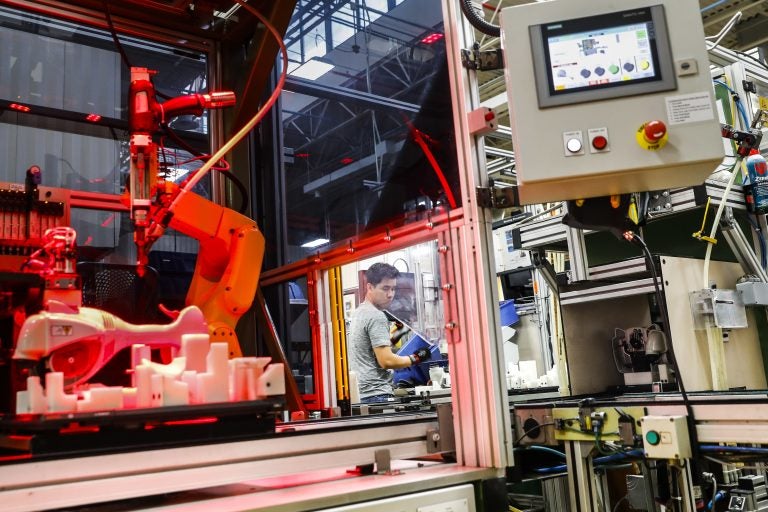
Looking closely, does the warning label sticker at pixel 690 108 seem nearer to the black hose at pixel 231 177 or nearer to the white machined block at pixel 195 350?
the white machined block at pixel 195 350

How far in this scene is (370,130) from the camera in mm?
2969

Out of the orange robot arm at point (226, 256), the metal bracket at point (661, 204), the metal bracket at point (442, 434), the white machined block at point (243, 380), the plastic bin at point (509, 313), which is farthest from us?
the plastic bin at point (509, 313)

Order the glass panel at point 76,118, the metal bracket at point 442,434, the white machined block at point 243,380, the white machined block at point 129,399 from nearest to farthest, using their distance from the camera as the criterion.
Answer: the white machined block at point 129,399, the white machined block at point 243,380, the metal bracket at point 442,434, the glass panel at point 76,118

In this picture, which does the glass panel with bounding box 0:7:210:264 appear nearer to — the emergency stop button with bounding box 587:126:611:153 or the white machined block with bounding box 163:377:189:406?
the white machined block with bounding box 163:377:189:406

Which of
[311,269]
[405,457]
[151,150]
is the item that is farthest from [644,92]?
[311,269]

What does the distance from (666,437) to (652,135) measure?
70cm

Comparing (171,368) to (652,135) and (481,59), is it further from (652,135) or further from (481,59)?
(652,135)

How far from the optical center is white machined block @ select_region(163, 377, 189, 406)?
1.29 meters

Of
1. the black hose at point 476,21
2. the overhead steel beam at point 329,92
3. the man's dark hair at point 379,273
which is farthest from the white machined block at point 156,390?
the overhead steel beam at point 329,92

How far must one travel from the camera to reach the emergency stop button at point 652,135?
155 cm

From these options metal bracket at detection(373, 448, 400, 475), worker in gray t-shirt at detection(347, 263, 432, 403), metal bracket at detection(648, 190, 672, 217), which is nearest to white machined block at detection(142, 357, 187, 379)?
metal bracket at detection(373, 448, 400, 475)

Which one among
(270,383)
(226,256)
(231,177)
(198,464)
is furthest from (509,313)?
(198,464)

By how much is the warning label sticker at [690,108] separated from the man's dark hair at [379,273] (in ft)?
3.23

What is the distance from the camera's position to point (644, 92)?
1605mm
